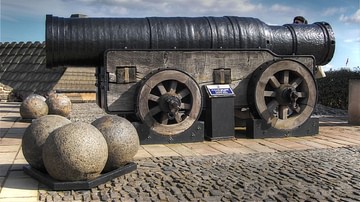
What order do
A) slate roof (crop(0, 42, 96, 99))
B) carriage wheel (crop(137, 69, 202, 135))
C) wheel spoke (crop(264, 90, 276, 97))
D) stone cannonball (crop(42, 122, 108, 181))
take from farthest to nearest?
slate roof (crop(0, 42, 96, 99)) < wheel spoke (crop(264, 90, 276, 97)) < carriage wheel (crop(137, 69, 202, 135)) < stone cannonball (crop(42, 122, 108, 181))

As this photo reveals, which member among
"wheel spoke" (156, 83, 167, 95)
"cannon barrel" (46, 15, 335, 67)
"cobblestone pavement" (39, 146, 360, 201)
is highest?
"cannon barrel" (46, 15, 335, 67)

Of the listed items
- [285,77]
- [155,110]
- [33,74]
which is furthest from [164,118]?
[33,74]

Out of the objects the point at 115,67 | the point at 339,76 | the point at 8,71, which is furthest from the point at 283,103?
the point at 8,71

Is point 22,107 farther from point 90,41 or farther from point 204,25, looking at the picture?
point 204,25

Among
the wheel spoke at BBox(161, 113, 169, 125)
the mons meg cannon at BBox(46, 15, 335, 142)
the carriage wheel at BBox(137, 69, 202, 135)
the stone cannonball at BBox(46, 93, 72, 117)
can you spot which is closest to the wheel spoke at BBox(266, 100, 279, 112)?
the mons meg cannon at BBox(46, 15, 335, 142)

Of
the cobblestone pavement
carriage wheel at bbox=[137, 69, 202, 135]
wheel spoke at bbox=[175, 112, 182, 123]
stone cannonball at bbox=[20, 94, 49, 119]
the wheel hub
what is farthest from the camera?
stone cannonball at bbox=[20, 94, 49, 119]

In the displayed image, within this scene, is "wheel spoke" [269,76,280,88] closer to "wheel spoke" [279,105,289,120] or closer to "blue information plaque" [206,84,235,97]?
"wheel spoke" [279,105,289,120]

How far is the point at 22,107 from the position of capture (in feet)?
33.1

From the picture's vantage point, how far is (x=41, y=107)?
10000 millimetres

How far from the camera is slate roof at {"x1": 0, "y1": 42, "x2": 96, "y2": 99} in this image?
19672 millimetres

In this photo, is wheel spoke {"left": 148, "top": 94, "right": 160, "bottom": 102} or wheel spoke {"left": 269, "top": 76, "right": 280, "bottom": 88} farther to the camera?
wheel spoke {"left": 269, "top": 76, "right": 280, "bottom": 88}

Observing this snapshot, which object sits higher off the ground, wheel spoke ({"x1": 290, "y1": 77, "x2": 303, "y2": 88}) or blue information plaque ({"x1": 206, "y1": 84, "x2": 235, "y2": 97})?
wheel spoke ({"x1": 290, "y1": 77, "x2": 303, "y2": 88})

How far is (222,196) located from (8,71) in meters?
20.5

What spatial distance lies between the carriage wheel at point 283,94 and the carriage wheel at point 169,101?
3.27ft
